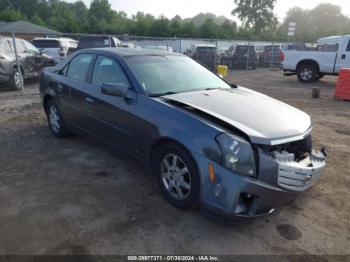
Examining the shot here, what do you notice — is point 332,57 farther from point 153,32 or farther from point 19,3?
point 19,3

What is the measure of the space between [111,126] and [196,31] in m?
43.0

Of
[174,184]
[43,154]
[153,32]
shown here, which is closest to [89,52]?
[43,154]

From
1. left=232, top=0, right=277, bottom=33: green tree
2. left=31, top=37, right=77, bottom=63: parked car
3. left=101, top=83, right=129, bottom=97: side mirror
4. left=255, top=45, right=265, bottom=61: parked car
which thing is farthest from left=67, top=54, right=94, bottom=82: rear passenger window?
left=232, top=0, right=277, bottom=33: green tree

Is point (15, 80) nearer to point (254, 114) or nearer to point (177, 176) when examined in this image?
point (177, 176)

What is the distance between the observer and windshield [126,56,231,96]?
3889mm

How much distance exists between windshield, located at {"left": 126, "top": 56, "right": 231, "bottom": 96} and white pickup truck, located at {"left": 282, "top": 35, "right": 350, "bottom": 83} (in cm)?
1048

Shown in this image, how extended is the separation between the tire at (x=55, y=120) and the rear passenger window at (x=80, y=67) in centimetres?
74

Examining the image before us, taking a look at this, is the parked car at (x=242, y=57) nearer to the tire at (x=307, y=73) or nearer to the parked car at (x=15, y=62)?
the tire at (x=307, y=73)

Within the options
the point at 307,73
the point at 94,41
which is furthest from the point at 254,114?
the point at 94,41

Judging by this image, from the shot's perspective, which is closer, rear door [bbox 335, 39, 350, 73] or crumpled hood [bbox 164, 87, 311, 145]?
crumpled hood [bbox 164, 87, 311, 145]

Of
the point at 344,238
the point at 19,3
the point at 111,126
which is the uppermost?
the point at 19,3

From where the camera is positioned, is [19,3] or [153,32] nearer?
[153,32]

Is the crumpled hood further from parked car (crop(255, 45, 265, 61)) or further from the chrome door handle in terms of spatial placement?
parked car (crop(255, 45, 265, 61))

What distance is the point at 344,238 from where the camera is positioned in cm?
305
